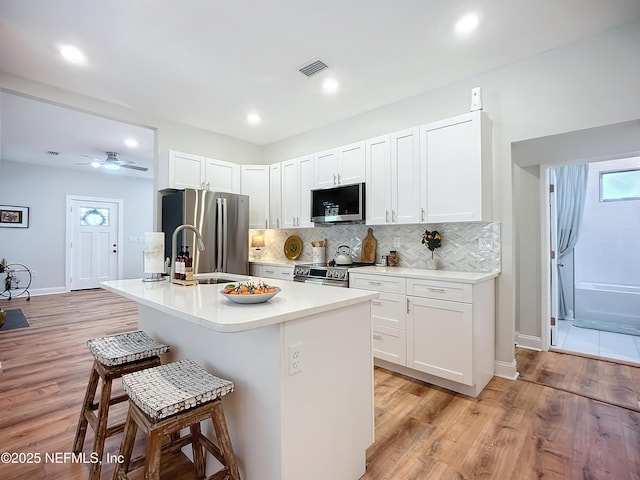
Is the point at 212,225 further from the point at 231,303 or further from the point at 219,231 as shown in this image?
the point at 231,303

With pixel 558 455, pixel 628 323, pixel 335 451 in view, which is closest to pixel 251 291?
pixel 335 451

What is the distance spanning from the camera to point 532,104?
2.72 metres

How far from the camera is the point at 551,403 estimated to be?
240 centimetres

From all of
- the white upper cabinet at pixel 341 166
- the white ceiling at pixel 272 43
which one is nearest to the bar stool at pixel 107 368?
the white ceiling at pixel 272 43

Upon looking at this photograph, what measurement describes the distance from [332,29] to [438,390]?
9.77ft

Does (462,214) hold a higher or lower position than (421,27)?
lower

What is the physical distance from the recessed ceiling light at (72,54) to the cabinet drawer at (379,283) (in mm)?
3073

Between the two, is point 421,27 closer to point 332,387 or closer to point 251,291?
point 251,291

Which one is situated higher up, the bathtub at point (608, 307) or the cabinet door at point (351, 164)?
the cabinet door at point (351, 164)

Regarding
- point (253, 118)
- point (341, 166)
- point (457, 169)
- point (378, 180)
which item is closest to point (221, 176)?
point (253, 118)

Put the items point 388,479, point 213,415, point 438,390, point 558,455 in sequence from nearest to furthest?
1. point 213,415
2. point 388,479
3. point 558,455
4. point 438,390

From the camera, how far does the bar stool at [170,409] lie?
46.5 inches

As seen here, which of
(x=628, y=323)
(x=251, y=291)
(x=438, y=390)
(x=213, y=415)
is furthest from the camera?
(x=628, y=323)

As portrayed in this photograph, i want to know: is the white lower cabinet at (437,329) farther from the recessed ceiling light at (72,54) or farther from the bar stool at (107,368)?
the recessed ceiling light at (72,54)
